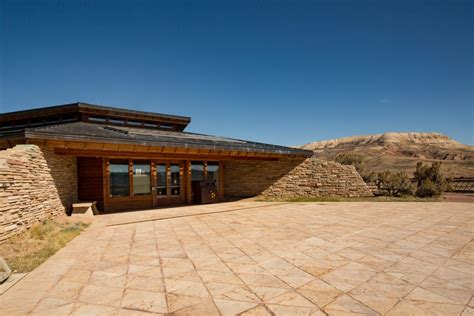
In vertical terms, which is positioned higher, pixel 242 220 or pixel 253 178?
pixel 253 178

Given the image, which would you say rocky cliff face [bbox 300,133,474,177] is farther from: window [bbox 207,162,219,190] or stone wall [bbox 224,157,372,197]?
window [bbox 207,162,219,190]

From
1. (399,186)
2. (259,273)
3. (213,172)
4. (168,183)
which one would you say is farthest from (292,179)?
(259,273)

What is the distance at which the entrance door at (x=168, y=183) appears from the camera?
1140 cm

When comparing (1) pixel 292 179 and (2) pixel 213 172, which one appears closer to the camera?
(1) pixel 292 179

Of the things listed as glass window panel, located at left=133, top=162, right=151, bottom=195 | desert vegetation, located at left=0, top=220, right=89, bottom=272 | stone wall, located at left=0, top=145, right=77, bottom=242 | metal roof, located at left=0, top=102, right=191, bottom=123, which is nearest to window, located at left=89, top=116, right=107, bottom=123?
metal roof, located at left=0, top=102, right=191, bottom=123

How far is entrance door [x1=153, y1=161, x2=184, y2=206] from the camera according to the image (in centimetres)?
1140

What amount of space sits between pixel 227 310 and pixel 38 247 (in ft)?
14.6

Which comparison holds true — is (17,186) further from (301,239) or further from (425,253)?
(425,253)

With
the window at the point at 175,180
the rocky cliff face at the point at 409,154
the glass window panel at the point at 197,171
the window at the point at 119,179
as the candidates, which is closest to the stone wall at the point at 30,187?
the window at the point at 119,179

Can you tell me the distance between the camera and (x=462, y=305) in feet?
8.49

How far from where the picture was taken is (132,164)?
10695 mm

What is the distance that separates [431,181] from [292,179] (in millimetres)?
8455

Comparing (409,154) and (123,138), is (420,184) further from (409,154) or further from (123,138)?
(409,154)

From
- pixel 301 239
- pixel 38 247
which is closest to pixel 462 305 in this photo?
pixel 301 239
